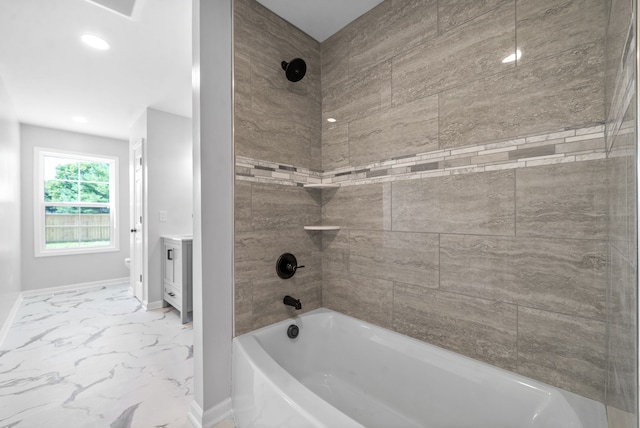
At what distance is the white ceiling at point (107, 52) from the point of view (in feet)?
5.95

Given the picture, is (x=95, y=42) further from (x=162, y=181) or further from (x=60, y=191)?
(x=60, y=191)

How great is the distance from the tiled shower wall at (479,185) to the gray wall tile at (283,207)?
0.77 ft

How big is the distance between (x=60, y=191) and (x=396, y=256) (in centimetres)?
539

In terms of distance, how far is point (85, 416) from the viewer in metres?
1.57

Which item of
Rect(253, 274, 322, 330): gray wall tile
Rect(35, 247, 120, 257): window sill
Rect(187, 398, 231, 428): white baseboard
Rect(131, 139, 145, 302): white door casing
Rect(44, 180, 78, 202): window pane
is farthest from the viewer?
Rect(44, 180, 78, 202): window pane

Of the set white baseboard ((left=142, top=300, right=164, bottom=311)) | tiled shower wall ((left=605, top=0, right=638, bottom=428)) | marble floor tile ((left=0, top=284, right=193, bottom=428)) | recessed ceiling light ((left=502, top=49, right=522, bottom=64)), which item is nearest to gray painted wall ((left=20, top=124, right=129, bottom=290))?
marble floor tile ((left=0, top=284, right=193, bottom=428))

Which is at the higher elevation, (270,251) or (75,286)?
(270,251)

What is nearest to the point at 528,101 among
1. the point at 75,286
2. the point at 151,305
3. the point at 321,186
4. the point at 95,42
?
the point at 321,186

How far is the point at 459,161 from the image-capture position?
1.40 metres

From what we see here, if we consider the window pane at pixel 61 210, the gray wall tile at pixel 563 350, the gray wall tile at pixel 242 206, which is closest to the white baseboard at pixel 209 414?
the gray wall tile at pixel 242 206

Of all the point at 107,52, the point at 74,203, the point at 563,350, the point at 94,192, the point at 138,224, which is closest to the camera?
the point at 563,350

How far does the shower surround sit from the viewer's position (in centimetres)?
109

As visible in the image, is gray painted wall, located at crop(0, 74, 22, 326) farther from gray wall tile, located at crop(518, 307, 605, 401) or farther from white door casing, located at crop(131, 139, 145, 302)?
gray wall tile, located at crop(518, 307, 605, 401)

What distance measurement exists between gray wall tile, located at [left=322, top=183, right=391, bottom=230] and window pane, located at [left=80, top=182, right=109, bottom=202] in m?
4.58
